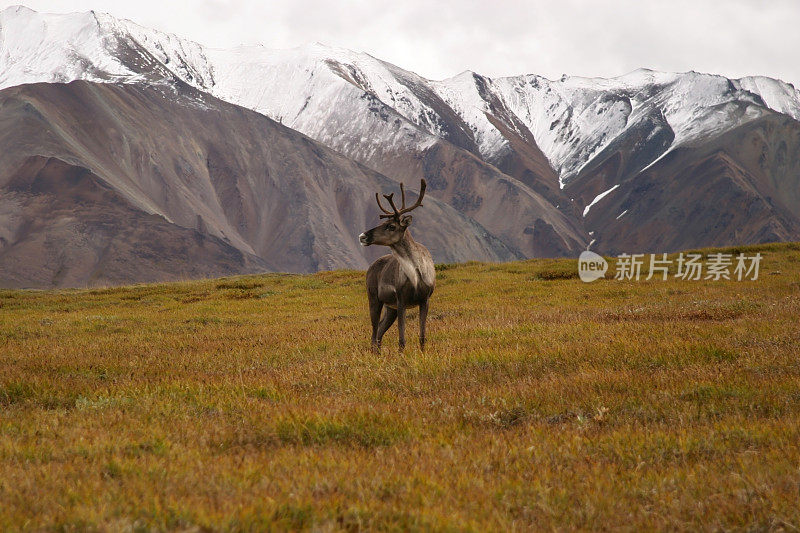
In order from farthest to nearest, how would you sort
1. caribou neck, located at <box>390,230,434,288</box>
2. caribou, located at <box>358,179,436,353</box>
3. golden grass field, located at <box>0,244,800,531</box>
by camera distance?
caribou neck, located at <box>390,230,434,288</box> < caribou, located at <box>358,179,436,353</box> < golden grass field, located at <box>0,244,800,531</box>

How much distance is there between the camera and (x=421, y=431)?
722cm

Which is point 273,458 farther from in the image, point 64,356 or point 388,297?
point 64,356

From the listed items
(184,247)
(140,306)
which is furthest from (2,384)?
(184,247)

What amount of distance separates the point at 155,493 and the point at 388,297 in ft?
29.7

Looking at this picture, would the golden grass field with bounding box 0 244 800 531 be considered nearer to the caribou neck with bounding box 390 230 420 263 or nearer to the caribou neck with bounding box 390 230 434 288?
the caribou neck with bounding box 390 230 434 288

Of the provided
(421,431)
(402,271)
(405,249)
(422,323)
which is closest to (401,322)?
(422,323)

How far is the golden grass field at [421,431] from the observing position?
5.00 metres

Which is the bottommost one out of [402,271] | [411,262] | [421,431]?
[421,431]

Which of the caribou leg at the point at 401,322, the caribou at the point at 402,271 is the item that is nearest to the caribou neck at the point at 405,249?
the caribou at the point at 402,271

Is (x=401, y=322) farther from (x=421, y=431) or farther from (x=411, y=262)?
(x=421, y=431)

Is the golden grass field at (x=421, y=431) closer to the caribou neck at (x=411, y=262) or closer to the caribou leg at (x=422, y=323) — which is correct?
the caribou leg at (x=422, y=323)

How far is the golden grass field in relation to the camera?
16.4ft

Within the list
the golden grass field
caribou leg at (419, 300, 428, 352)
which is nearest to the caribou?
caribou leg at (419, 300, 428, 352)

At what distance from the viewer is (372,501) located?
5.11m
